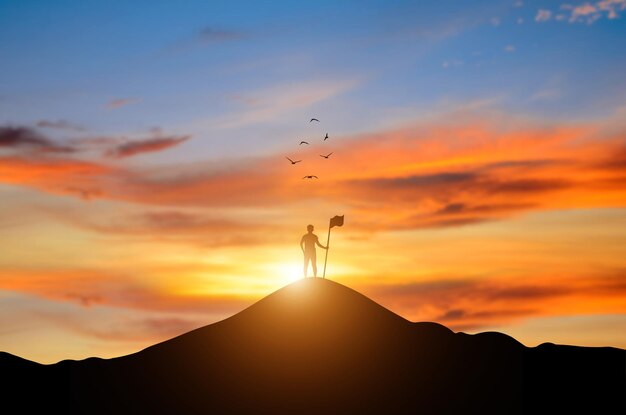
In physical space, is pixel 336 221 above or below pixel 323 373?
above

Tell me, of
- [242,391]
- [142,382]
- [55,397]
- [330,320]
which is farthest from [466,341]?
[55,397]

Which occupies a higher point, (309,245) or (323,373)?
(309,245)

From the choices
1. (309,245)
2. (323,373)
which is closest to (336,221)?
(309,245)

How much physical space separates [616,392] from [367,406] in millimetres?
18108

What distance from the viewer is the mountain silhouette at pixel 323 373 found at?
192 feet

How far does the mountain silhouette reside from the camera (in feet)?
192

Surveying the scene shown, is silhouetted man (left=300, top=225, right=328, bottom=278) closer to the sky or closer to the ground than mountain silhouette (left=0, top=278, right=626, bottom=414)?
closer to the sky

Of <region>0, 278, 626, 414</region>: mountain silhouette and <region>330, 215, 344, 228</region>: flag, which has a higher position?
Answer: <region>330, 215, 344, 228</region>: flag

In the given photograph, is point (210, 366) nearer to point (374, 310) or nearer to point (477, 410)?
point (374, 310)

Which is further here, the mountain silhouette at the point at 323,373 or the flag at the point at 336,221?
the flag at the point at 336,221

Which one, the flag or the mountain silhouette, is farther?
the flag

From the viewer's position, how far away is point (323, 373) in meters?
59.3

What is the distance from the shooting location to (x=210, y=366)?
2416 inches

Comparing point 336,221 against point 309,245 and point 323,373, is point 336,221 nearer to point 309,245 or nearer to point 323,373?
point 309,245
